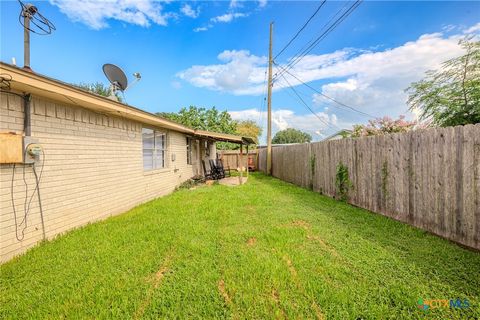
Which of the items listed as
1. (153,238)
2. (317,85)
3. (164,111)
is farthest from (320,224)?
(164,111)

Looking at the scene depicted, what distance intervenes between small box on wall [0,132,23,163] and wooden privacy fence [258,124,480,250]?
240 inches

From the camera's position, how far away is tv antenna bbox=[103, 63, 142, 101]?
636 cm

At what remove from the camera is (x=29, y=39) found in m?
4.00

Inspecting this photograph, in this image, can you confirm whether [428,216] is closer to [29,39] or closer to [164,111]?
[29,39]

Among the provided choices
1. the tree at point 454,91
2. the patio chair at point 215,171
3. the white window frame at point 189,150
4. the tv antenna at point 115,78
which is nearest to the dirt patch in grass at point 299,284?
the tree at point 454,91

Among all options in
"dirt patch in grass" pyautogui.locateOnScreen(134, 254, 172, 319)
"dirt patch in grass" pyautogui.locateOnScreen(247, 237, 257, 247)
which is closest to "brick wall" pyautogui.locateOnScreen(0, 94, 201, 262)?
"dirt patch in grass" pyautogui.locateOnScreen(134, 254, 172, 319)

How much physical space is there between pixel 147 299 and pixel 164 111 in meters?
33.4

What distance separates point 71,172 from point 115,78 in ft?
11.5

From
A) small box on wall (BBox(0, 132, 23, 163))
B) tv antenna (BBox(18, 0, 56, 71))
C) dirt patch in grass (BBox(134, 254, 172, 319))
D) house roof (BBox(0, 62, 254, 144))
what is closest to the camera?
dirt patch in grass (BBox(134, 254, 172, 319))

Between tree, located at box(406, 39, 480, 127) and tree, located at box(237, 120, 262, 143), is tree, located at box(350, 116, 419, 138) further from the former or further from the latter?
tree, located at box(237, 120, 262, 143)

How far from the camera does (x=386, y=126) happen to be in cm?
941

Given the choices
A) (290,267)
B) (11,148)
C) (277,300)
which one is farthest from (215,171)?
(277,300)

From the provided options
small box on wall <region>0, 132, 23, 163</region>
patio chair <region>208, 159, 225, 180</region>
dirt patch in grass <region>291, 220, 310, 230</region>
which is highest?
small box on wall <region>0, 132, 23, 163</region>

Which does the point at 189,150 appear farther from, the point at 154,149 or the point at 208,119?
the point at 208,119
